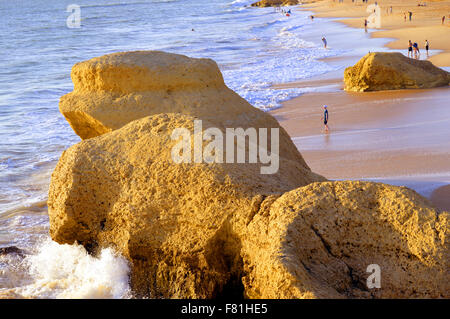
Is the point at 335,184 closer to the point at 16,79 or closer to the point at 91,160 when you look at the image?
the point at 91,160

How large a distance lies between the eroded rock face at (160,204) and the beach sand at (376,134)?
4.60 metres

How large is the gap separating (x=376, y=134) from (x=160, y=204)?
376 inches

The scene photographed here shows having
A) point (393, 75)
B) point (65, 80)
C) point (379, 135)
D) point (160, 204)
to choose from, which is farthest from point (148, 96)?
point (65, 80)

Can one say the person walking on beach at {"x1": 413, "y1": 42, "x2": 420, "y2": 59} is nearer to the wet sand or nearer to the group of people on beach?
the group of people on beach

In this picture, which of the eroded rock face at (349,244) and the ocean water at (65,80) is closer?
the eroded rock face at (349,244)

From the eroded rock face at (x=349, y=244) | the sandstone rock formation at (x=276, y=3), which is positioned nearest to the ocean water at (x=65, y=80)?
the eroded rock face at (x=349, y=244)

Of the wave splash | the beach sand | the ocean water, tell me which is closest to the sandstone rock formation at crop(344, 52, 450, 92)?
the beach sand

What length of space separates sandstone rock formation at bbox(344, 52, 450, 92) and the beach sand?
1.55 feet

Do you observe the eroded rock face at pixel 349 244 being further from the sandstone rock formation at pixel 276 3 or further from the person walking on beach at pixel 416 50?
the sandstone rock formation at pixel 276 3

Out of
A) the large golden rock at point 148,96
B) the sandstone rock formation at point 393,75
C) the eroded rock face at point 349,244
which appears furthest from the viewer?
the sandstone rock formation at point 393,75

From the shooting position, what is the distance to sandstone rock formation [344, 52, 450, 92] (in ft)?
64.2

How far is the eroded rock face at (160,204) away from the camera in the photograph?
5129mm

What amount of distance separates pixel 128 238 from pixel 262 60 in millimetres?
24513
